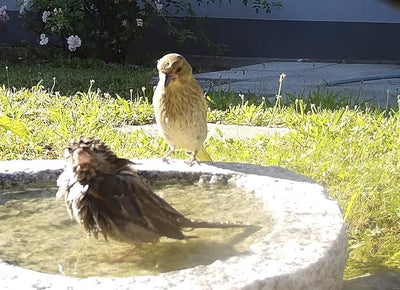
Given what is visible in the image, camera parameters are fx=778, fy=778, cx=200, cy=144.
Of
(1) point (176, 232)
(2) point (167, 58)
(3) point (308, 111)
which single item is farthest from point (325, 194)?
(3) point (308, 111)

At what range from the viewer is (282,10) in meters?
9.01

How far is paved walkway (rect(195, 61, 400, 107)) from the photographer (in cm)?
664

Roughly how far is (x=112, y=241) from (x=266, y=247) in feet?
1.73

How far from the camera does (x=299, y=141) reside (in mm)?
4344

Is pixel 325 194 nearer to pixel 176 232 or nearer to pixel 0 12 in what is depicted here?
pixel 176 232

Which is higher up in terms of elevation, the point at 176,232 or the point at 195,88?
the point at 195,88

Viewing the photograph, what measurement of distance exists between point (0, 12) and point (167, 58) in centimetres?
606

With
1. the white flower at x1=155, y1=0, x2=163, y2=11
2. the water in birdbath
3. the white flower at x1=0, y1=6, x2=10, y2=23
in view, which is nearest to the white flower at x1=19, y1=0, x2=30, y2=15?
the white flower at x1=0, y1=6, x2=10, y2=23

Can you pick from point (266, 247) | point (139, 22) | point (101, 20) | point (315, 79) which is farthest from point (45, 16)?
point (266, 247)

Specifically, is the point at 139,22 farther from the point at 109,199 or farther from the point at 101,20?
the point at 109,199

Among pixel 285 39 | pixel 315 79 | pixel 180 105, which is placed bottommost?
pixel 315 79

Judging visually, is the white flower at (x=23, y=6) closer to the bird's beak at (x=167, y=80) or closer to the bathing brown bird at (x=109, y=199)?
the bird's beak at (x=167, y=80)

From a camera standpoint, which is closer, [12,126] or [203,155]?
[12,126]

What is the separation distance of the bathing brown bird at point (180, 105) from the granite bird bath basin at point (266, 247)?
559 mm
